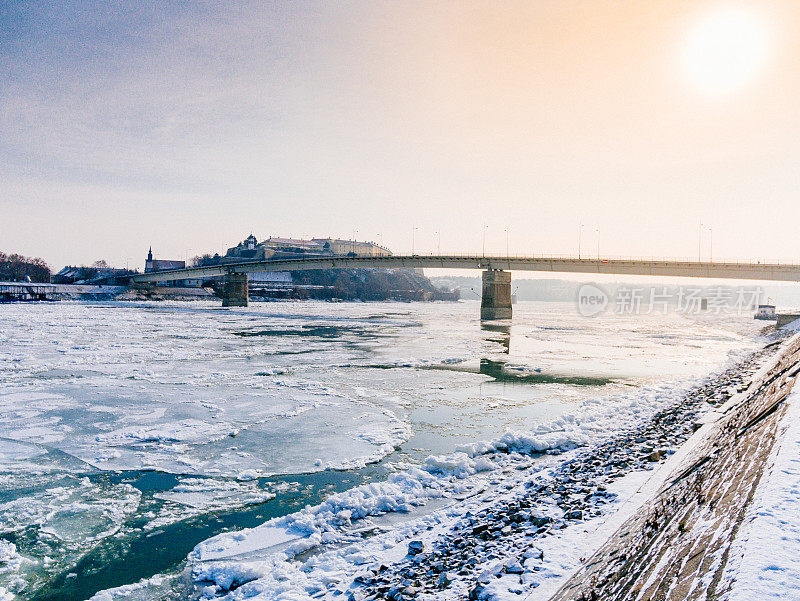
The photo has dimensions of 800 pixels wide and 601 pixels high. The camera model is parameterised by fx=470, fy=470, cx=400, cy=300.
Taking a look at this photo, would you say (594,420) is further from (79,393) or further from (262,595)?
(79,393)

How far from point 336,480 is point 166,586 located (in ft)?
12.3

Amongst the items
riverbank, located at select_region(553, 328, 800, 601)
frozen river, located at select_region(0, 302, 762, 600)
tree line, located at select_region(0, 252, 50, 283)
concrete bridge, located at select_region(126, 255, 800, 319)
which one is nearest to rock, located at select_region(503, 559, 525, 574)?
riverbank, located at select_region(553, 328, 800, 601)

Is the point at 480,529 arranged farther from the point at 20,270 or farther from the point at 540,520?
the point at 20,270

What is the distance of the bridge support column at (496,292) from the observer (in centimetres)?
7862

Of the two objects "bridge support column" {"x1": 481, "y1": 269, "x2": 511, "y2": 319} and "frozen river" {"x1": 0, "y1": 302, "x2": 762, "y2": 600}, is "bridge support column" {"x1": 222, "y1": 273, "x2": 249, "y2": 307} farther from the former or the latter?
"frozen river" {"x1": 0, "y1": 302, "x2": 762, "y2": 600}

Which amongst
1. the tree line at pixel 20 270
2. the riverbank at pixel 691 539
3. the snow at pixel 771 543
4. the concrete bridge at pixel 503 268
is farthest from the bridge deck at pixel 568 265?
the tree line at pixel 20 270

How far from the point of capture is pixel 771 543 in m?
4.21

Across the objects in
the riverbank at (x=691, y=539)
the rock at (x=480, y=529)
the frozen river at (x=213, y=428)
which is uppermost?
the riverbank at (x=691, y=539)

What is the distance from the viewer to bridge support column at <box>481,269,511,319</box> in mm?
78625

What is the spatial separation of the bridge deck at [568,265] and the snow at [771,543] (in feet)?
225

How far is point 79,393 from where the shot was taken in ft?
53.1

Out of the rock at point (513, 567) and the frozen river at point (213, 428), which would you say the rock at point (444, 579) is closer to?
the rock at point (513, 567)

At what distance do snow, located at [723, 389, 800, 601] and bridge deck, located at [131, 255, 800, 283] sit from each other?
68.7 meters

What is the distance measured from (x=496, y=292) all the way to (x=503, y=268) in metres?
4.19
